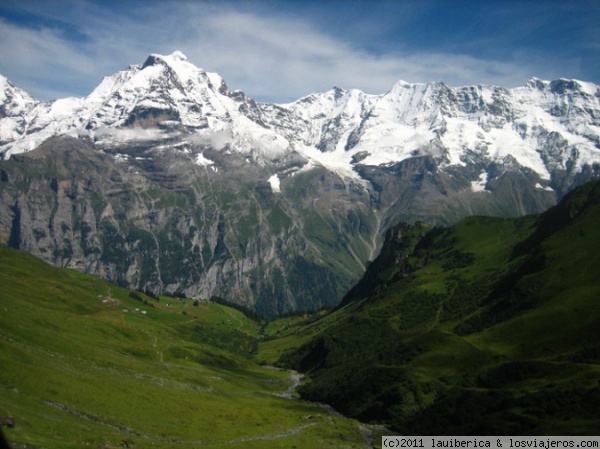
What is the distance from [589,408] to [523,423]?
15.7m

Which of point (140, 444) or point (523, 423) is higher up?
point (523, 423)

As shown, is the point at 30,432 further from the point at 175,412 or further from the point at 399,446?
the point at 399,446

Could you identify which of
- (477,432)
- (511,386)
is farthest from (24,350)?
(511,386)


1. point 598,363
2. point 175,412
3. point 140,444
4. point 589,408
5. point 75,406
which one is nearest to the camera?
point 140,444

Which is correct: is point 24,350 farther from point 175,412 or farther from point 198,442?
point 198,442

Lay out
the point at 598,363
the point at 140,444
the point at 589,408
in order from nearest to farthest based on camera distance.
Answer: the point at 140,444
the point at 589,408
the point at 598,363

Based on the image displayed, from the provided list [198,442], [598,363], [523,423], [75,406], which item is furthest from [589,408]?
[75,406]

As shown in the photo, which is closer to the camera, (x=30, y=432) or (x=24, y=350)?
(x=30, y=432)

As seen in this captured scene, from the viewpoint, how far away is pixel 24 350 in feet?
537

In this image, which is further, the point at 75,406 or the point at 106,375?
the point at 106,375

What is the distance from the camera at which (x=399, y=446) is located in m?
148

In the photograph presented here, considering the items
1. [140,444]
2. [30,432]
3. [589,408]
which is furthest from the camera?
[589,408]

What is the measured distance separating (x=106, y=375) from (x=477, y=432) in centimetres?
10049

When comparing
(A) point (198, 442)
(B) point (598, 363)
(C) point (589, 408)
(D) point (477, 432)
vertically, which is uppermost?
(B) point (598, 363)
